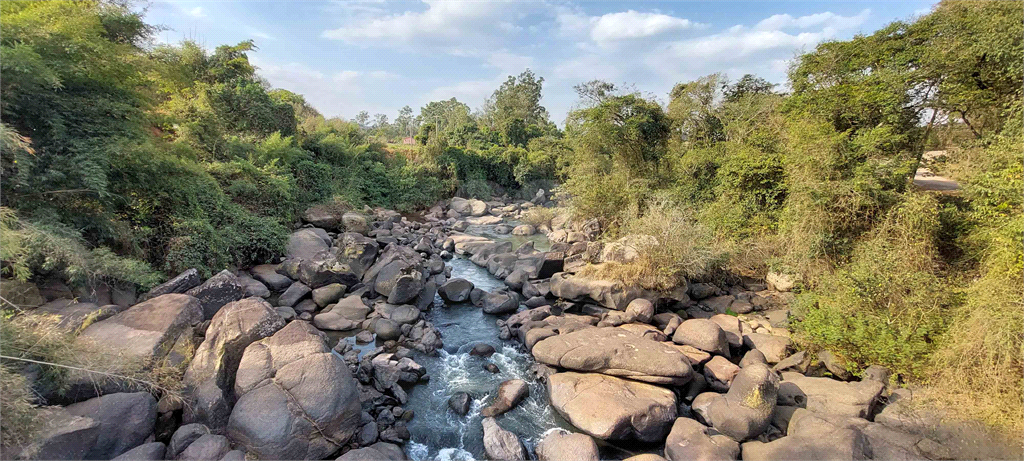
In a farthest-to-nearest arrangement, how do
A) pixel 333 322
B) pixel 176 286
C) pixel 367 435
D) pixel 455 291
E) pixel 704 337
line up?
pixel 455 291 → pixel 333 322 → pixel 704 337 → pixel 176 286 → pixel 367 435

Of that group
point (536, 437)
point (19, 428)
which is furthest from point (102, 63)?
point (536, 437)

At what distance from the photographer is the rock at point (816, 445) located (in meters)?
4.76

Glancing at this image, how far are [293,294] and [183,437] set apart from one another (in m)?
5.19

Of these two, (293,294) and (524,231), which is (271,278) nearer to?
(293,294)

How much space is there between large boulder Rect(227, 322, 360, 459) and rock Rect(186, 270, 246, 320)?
2.26 metres

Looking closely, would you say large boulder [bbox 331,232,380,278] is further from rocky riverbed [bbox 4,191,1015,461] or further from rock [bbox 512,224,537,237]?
rock [bbox 512,224,537,237]

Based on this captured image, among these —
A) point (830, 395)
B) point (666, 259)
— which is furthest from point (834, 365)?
point (666, 259)

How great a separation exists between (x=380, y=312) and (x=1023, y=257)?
10589 millimetres

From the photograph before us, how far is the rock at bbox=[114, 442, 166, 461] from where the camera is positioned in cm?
424

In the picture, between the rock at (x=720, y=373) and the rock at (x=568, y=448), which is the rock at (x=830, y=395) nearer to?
the rock at (x=720, y=373)

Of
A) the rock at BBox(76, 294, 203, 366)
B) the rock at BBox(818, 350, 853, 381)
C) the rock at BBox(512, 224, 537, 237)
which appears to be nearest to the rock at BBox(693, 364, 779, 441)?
the rock at BBox(818, 350, 853, 381)

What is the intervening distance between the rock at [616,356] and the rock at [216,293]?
573 centimetres

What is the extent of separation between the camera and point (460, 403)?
638 centimetres

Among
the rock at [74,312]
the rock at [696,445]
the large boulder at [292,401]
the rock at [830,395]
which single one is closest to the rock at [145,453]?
the large boulder at [292,401]
